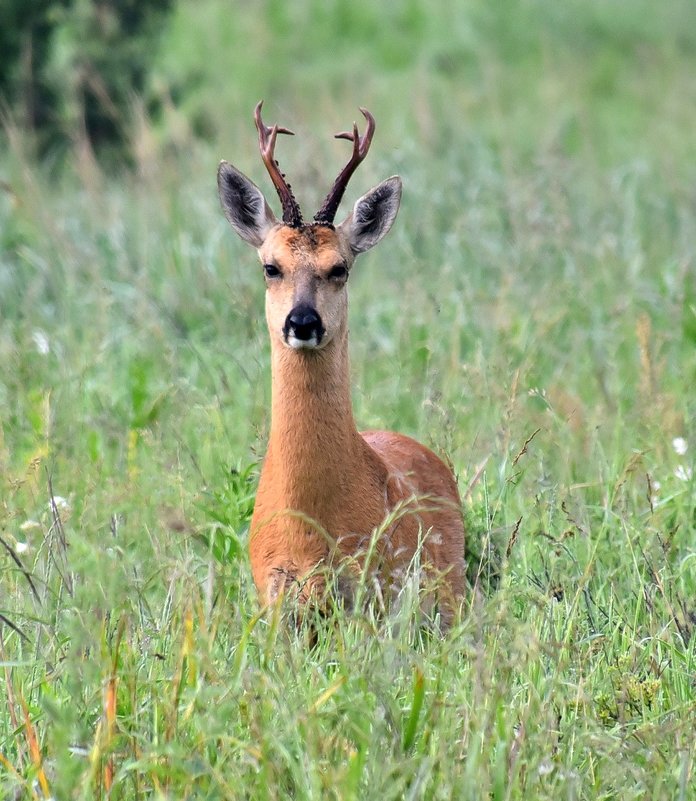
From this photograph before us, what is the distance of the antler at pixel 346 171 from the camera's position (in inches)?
159

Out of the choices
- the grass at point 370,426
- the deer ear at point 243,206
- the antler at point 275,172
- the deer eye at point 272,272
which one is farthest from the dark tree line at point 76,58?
the deer eye at point 272,272

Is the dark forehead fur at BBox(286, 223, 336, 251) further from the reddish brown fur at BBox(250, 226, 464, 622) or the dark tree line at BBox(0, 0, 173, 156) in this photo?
Result: the dark tree line at BBox(0, 0, 173, 156)

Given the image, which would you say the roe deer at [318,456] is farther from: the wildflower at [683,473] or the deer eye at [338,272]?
the wildflower at [683,473]

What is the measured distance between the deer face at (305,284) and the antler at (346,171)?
0.04 meters

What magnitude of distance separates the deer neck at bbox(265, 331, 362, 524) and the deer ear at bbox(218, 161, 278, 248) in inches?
20.0

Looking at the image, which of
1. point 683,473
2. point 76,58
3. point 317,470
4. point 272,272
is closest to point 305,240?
point 272,272

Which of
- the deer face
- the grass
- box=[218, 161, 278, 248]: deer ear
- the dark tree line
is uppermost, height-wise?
the dark tree line

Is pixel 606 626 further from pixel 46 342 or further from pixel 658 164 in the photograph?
pixel 658 164

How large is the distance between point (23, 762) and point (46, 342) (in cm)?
313

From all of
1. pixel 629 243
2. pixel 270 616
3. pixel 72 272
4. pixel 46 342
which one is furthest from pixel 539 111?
pixel 270 616

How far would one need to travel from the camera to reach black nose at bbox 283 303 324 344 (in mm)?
3918

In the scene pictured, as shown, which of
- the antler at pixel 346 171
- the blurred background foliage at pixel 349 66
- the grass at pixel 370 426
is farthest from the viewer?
the blurred background foliage at pixel 349 66

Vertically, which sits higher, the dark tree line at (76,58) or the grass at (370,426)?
the dark tree line at (76,58)

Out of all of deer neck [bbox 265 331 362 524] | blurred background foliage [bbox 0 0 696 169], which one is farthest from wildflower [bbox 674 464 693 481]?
blurred background foliage [bbox 0 0 696 169]
